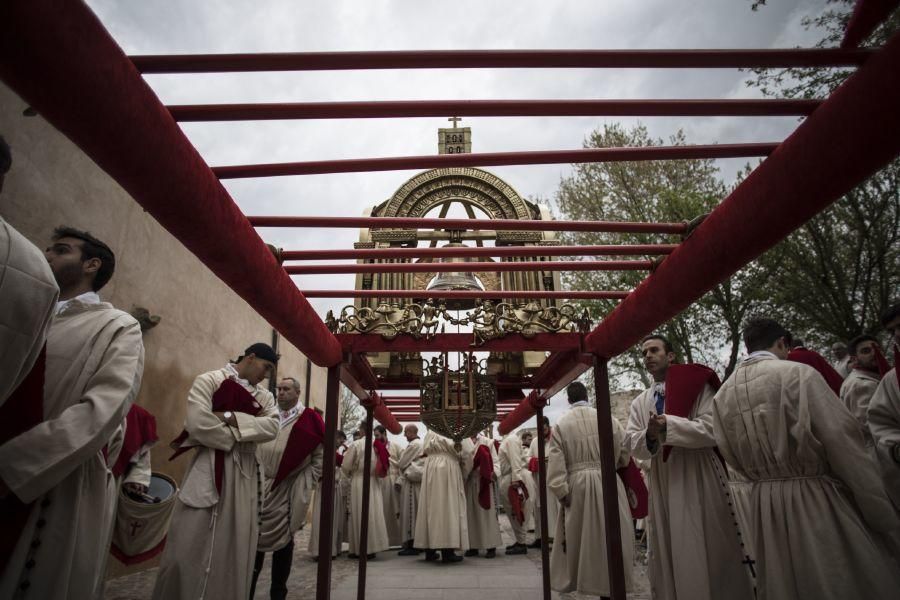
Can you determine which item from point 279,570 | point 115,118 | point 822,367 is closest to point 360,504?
point 279,570

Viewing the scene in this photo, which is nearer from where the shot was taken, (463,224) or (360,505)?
(463,224)

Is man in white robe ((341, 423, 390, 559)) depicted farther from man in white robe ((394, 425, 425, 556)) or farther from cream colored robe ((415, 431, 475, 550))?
cream colored robe ((415, 431, 475, 550))

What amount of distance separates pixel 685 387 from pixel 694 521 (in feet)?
2.71

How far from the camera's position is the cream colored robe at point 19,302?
144 centimetres

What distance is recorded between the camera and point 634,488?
182 inches

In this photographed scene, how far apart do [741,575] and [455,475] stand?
18.2 ft

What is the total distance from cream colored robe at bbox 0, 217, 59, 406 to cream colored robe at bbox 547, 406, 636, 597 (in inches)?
168

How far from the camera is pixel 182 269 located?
746cm

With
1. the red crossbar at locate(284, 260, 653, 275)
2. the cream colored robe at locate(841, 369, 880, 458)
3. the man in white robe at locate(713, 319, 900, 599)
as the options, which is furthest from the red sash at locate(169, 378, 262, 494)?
the cream colored robe at locate(841, 369, 880, 458)

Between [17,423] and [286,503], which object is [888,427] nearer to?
[17,423]

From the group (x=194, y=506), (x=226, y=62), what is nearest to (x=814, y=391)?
(x=226, y=62)

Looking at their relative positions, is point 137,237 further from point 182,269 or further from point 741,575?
point 741,575

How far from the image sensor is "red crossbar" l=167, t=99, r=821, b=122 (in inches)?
61.2

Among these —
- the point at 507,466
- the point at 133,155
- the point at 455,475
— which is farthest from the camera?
the point at 507,466
